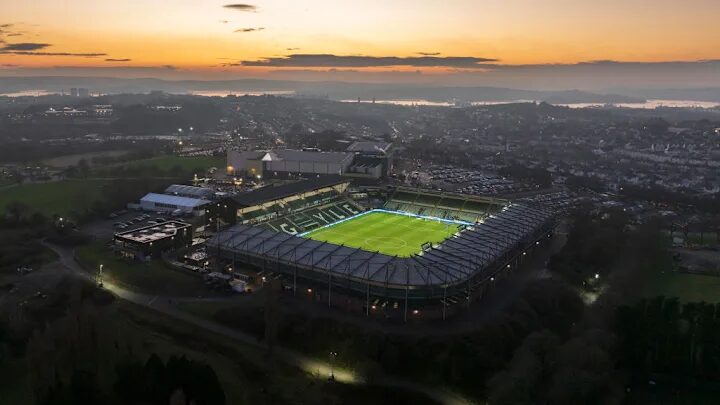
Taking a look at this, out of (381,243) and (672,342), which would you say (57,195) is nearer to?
(381,243)

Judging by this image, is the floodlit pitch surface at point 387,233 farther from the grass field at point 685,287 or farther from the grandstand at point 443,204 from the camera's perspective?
the grass field at point 685,287

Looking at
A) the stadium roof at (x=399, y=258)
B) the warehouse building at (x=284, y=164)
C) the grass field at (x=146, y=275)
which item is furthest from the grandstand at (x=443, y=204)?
the grass field at (x=146, y=275)

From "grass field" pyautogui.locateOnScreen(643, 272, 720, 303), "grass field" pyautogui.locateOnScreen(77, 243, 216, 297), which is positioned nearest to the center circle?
"grass field" pyautogui.locateOnScreen(77, 243, 216, 297)

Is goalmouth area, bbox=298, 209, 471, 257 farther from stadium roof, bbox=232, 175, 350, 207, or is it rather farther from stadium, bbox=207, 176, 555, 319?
stadium roof, bbox=232, 175, 350, 207

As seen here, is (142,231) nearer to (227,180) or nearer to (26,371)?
(26,371)

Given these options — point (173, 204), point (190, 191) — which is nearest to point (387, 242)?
point (173, 204)
